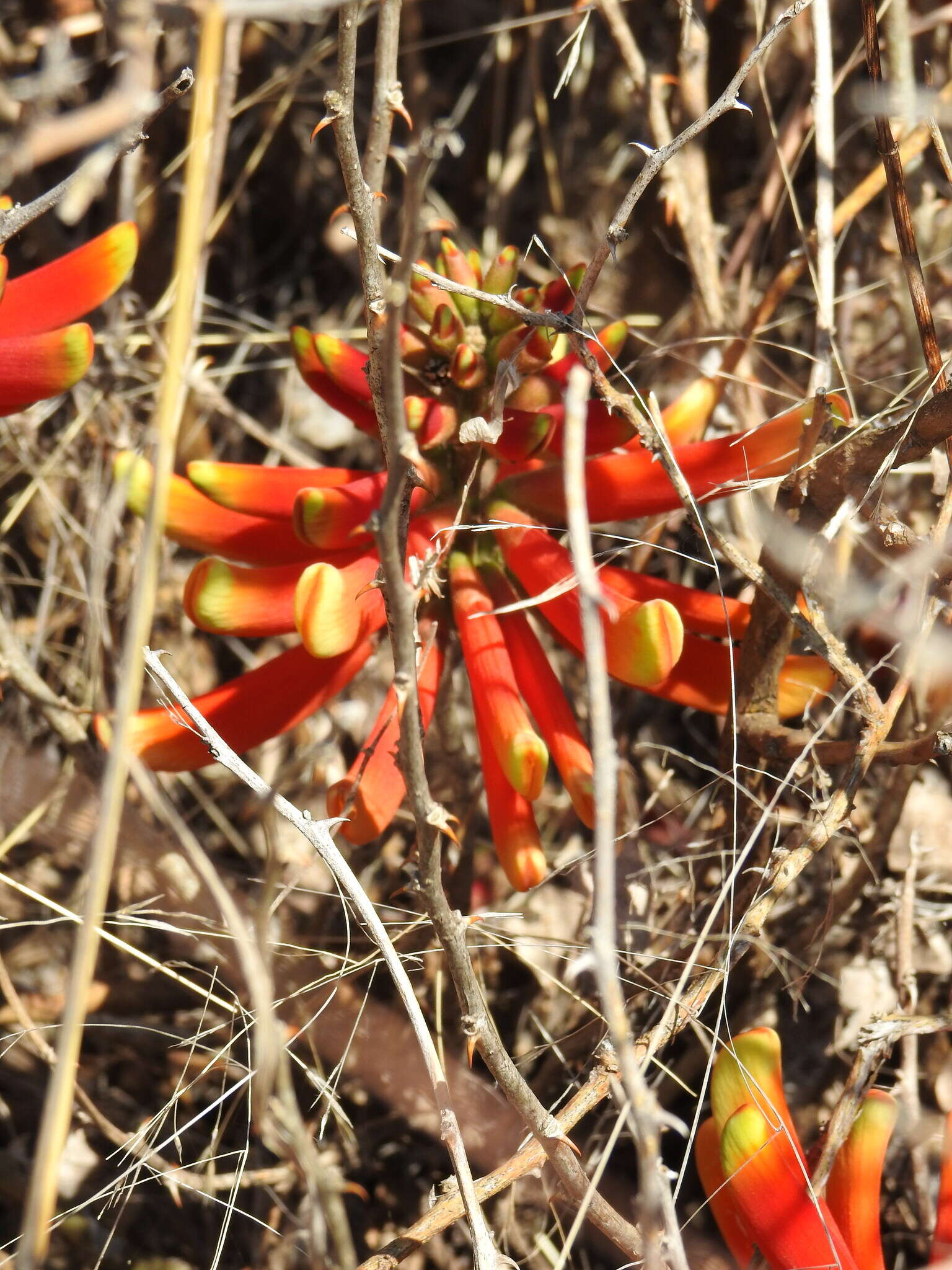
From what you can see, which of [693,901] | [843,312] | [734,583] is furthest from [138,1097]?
[843,312]

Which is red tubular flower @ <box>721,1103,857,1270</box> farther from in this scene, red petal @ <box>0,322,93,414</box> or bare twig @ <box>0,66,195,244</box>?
bare twig @ <box>0,66,195,244</box>

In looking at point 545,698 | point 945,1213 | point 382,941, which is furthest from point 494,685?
point 945,1213

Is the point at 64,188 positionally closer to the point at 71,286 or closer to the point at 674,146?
the point at 71,286

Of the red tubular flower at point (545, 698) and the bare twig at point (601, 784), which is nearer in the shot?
the bare twig at point (601, 784)

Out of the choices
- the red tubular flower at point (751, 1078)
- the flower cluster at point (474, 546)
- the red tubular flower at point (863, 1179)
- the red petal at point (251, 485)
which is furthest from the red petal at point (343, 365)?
the red tubular flower at point (863, 1179)

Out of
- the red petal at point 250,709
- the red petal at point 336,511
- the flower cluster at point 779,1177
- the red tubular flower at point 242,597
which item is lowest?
the flower cluster at point 779,1177

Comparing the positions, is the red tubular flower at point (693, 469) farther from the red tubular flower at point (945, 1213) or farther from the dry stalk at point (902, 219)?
the red tubular flower at point (945, 1213)
